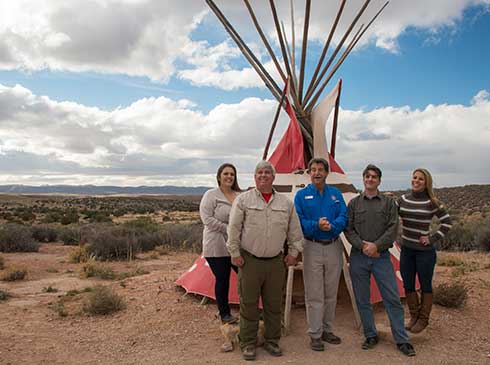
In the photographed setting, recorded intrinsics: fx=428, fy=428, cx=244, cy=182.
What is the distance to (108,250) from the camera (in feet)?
38.5

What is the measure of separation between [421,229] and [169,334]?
3.06m

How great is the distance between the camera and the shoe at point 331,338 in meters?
4.50

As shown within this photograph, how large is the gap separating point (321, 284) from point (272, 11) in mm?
4325

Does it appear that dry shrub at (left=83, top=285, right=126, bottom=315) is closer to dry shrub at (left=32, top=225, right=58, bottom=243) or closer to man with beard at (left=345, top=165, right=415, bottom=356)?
man with beard at (left=345, top=165, right=415, bottom=356)

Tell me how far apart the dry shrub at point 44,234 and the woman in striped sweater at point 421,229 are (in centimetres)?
1397

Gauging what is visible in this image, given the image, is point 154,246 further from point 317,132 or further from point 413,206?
point 413,206

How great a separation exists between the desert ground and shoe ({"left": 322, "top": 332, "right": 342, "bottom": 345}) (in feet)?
0.25

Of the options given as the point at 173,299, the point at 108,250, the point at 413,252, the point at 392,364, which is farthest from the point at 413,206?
the point at 108,250

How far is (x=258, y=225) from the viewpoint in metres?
3.97

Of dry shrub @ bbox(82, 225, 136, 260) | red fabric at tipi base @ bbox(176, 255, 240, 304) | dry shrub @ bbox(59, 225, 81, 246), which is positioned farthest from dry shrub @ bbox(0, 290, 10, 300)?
dry shrub @ bbox(59, 225, 81, 246)

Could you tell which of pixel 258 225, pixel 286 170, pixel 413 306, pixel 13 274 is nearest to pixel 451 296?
pixel 413 306

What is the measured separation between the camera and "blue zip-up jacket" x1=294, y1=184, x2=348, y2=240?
13.8ft

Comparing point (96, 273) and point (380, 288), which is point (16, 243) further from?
point (380, 288)

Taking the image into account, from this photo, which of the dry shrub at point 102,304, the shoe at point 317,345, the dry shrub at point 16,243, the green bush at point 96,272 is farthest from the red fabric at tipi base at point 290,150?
the dry shrub at point 16,243
